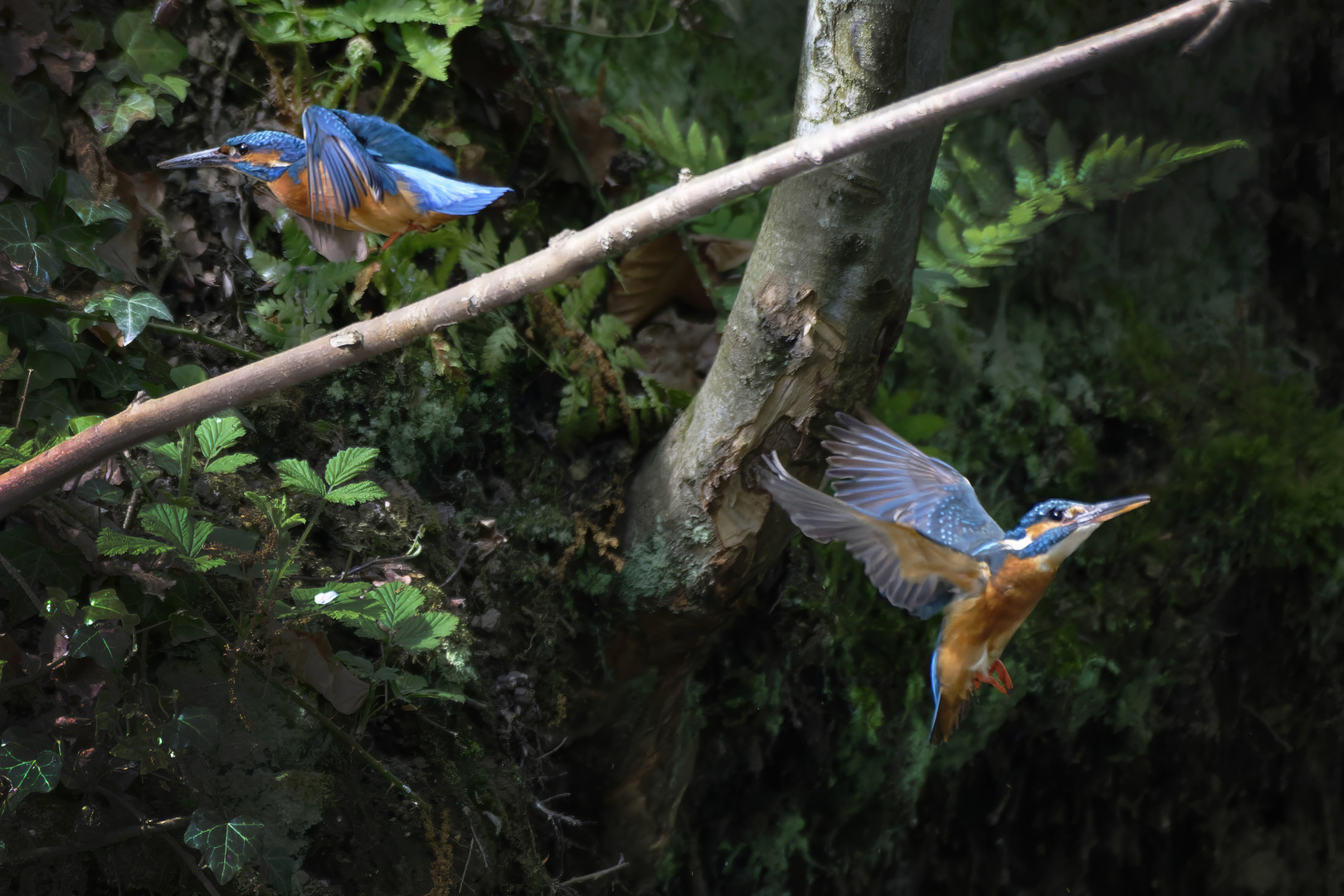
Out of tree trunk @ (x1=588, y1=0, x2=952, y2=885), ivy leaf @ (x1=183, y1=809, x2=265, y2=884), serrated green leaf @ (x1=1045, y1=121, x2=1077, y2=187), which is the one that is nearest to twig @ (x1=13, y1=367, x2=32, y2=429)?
ivy leaf @ (x1=183, y1=809, x2=265, y2=884)

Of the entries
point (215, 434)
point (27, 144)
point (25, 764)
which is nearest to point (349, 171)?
point (215, 434)

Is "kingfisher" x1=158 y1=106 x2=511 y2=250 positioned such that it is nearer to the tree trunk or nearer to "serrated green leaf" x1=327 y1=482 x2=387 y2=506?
"serrated green leaf" x1=327 y1=482 x2=387 y2=506

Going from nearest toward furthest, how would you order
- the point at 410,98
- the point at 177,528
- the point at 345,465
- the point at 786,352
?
the point at 177,528 → the point at 345,465 → the point at 786,352 → the point at 410,98

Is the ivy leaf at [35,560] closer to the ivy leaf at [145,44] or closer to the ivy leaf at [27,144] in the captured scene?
the ivy leaf at [27,144]

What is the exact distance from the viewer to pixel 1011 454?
3.09m

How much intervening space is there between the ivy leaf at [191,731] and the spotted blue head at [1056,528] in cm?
127

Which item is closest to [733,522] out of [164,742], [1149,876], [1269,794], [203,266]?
[164,742]

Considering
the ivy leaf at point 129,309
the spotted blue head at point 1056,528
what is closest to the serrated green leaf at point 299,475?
Result: the ivy leaf at point 129,309

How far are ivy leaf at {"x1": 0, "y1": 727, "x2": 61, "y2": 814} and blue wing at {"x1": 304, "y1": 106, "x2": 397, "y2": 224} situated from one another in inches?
35.0

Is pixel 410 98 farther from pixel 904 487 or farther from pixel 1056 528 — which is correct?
pixel 1056 528

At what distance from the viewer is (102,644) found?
125 cm

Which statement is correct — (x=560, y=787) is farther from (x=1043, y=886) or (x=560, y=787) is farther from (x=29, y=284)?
(x=1043, y=886)

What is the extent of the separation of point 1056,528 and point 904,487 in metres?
0.28

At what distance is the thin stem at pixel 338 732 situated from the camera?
1489 mm
